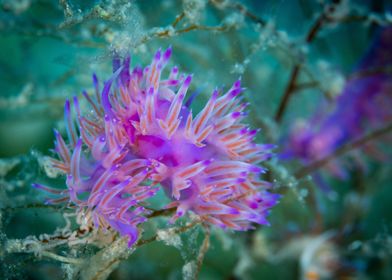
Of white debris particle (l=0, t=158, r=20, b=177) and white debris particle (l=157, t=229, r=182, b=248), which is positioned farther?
white debris particle (l=0, t=158, r=20, b=177)

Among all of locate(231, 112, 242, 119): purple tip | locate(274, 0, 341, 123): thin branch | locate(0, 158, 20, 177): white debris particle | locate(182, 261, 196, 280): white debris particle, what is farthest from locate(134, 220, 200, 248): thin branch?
locate(274, 0, 341, 123): thin branch

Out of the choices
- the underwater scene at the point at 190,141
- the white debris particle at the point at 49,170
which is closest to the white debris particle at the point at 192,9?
the underwater scene at the point at 190,141

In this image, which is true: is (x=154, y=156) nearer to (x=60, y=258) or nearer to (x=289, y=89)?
(x=60, y=258)

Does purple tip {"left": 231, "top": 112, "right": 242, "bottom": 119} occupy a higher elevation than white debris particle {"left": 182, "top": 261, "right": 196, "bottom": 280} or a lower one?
higher

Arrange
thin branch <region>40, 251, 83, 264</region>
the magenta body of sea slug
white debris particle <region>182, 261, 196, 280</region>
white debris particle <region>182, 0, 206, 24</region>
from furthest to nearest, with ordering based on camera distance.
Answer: white debris particle <region>182, 0, 206, 24</region>
white debris particle <region>182, 261, 196, 280</region>
thin branch <region>40, 251, 83, 264</region>
the magenta body of sea slug

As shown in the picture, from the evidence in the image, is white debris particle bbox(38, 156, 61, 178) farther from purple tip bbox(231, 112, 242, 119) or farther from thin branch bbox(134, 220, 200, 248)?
purple tip bbox(231, 112, 242, 119)

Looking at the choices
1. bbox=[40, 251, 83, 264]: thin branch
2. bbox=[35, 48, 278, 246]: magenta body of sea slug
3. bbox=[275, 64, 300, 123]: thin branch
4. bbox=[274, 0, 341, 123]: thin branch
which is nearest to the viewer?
bbox=[35, 48, 278, 246]: magenta body of sea slug

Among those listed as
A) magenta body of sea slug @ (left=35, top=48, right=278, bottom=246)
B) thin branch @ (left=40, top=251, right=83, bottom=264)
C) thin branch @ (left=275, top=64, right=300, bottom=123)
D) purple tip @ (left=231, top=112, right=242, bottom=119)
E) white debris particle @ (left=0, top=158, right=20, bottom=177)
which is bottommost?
thin branch @ (left=40, top=251, right=83, bottom=264)

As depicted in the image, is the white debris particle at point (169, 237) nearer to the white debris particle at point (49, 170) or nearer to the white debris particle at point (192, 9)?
the white debris particle at point (49, 170)

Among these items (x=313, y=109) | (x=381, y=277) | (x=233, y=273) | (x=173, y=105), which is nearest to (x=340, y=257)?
(x=381, y=277)
